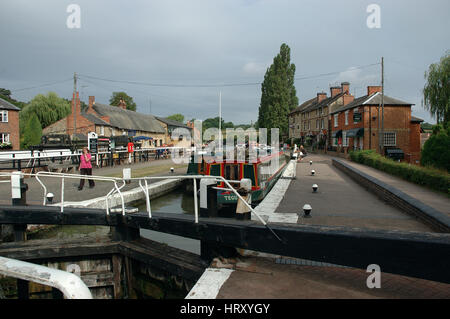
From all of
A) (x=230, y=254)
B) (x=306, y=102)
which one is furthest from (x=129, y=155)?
(x=306, y=102)

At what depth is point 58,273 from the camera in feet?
6.91

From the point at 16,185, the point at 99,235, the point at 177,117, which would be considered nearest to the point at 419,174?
the point at 99,235

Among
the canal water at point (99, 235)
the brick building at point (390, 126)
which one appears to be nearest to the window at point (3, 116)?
the canal water at point (99, 235)

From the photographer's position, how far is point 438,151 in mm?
14672

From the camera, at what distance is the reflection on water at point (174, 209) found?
840cm

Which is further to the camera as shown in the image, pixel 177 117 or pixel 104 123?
pixel 177 117

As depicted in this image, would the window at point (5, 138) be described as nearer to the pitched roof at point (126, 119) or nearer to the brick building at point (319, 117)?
the pitched roof at point (126, 119)

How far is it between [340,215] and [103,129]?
128 ft

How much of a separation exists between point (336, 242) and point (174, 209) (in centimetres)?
958

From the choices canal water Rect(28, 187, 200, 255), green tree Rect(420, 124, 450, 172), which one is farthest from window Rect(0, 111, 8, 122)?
green tree Rect(420, 124, 450, 172)

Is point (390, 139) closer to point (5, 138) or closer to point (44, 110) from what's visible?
point (5, 138)

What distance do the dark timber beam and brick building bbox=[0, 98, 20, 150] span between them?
38.1 m
